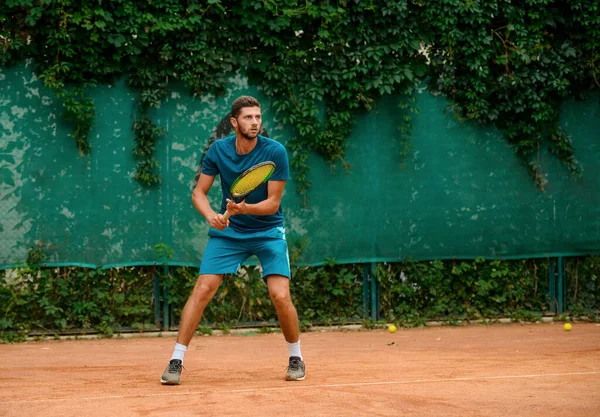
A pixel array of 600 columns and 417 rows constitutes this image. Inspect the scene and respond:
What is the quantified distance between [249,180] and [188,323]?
1016 mm

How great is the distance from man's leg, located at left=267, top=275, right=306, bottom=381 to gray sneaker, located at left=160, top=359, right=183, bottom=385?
70cm

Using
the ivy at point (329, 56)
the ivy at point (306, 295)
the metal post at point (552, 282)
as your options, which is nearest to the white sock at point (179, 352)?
the ivy at point (306, 295)

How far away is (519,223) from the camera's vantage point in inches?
367

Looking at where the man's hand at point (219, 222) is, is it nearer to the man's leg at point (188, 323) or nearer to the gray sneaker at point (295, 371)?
the man's leg at point (188, 323)

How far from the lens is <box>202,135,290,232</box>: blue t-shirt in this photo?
6059 millimetres

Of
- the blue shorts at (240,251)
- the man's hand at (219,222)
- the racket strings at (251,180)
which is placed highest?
the racket strings at (251,180)

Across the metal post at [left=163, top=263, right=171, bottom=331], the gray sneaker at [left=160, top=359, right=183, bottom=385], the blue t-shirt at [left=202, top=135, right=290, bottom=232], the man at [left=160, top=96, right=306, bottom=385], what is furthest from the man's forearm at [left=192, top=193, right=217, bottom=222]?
the metal post at [left=163, top=263, right=171, bottom=331]

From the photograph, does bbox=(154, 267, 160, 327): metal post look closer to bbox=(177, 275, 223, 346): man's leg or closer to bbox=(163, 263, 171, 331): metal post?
bbox=(163, 263, 171, 331): metal post

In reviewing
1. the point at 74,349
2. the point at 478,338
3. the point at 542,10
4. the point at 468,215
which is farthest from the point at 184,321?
the point at 542,10

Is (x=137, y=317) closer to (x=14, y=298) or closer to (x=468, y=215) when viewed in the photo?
(x=14, y=298)

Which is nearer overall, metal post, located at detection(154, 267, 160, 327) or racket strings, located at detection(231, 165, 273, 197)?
racket strings, located at detection(231, 165, 273, 197)

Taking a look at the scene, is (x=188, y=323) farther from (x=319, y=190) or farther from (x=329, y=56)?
(x=329, y=56)

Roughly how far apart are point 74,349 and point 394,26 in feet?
13.6

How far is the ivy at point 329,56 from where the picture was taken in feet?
27.4
